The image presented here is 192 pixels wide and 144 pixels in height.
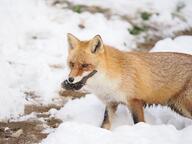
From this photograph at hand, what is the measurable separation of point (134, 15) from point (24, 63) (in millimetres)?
3013

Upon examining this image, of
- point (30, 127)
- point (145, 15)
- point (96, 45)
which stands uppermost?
point (145, 15)

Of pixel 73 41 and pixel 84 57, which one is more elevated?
pixel 73 41

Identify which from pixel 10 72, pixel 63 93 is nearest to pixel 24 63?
pixel 10 72

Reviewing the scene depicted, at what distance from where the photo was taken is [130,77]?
5969 mm

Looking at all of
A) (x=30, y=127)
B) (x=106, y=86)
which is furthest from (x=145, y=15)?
(x=30, y=127)

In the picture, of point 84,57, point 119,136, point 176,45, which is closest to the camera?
point 119,136

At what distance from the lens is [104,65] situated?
590 centimetres

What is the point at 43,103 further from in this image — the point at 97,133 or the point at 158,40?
the point at 158,40

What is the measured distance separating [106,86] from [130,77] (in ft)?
1.09

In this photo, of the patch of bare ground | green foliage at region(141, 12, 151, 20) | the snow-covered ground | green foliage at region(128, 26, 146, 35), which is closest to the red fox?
the snow-covered ground

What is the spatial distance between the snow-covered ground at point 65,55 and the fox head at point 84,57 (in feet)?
2.29

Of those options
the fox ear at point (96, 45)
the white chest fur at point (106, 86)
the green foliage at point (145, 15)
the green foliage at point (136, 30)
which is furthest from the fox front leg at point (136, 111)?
the green foliage at point (145, 15)

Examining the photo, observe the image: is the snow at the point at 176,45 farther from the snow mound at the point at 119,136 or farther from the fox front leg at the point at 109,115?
the snow mound at the point at 119,136

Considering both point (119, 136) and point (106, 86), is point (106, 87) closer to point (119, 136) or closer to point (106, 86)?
point (106, 86)
